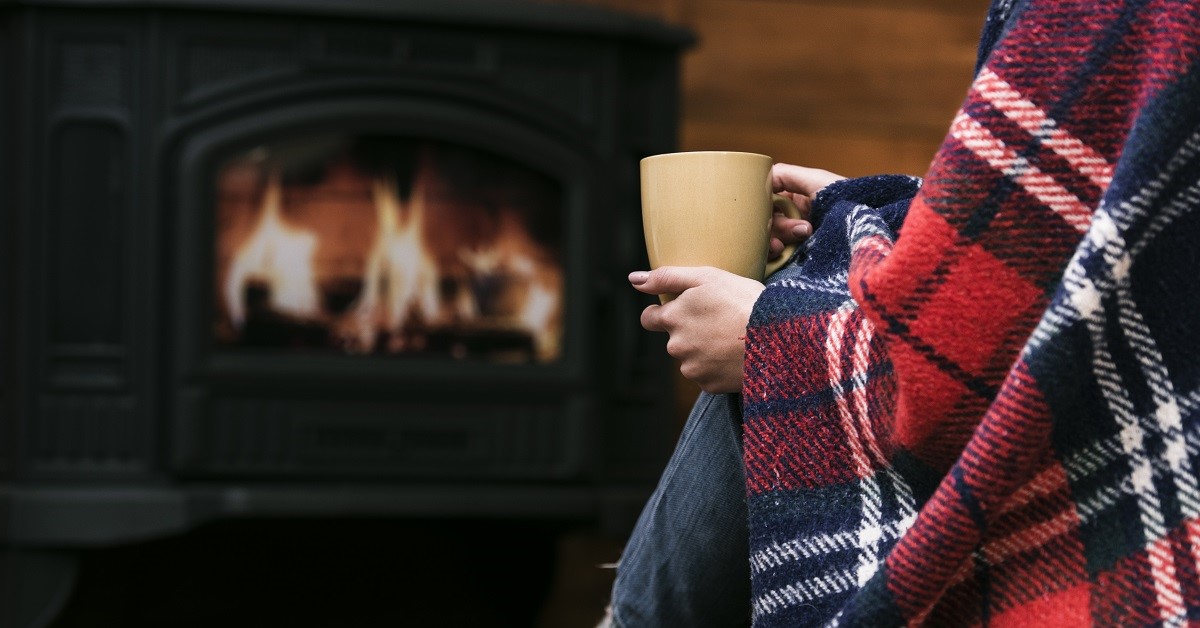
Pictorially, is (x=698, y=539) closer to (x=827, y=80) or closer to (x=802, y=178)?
(x=802, y=178)

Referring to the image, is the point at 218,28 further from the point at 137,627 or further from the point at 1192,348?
the point at 1192,348

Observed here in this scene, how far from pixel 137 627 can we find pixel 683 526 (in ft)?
4.81

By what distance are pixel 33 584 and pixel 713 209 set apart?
1.35m

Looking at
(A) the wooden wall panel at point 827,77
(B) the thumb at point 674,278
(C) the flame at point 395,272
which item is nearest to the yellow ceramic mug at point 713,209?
(B) the thumb at point 674,278

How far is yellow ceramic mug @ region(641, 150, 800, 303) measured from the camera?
0.54 metres

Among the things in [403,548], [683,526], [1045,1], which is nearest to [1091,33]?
[1045,1]

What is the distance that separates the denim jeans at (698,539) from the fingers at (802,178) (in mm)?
123

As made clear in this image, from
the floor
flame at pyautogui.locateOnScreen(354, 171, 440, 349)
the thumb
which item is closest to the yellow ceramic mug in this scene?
the thumb

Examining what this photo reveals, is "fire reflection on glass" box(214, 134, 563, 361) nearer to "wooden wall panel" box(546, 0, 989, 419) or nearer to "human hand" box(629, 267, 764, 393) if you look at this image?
"wooden wall panel" box(546, 0, 989, 419)

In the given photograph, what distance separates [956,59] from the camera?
6.87ft

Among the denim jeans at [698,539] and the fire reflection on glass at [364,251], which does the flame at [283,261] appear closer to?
the fire reflection on glass at [364,251]

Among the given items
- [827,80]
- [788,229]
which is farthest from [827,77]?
[788,229]

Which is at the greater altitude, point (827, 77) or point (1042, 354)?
point (827, 77)

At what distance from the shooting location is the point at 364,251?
5.23 feet
